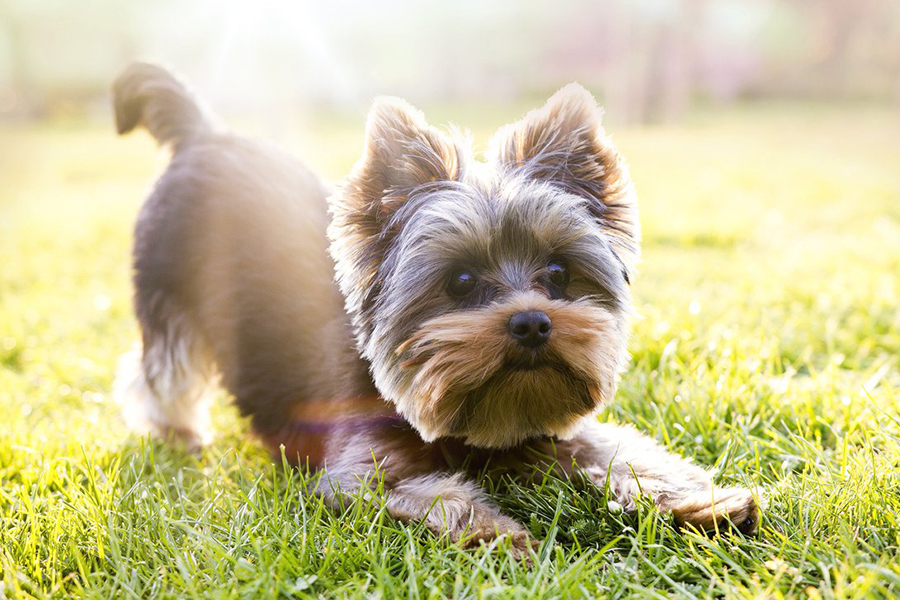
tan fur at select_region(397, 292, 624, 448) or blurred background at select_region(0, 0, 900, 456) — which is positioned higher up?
tan fur at select_region(397, 292, 624, 448)

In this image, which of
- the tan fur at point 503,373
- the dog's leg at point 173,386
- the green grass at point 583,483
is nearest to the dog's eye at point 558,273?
the tan fur at point 503,373

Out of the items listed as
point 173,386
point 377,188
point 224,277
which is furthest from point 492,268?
point 173,386

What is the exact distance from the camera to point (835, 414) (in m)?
3.48

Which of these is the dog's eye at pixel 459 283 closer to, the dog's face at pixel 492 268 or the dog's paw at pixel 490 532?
the dog's face at pixel 492 268

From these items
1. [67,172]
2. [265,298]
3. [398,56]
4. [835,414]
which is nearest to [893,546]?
[835,414]

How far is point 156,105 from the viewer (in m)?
4.26

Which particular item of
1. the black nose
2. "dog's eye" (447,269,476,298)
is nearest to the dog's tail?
"dog's eye" (447,269,476,298)

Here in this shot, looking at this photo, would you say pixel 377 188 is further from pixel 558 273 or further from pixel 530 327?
pixel 530 327

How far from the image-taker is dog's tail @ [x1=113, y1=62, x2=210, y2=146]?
167 inches

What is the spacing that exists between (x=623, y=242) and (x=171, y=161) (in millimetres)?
2454

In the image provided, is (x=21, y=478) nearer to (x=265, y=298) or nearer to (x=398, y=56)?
(x=265, y=298)

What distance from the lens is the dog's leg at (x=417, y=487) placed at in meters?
2.62

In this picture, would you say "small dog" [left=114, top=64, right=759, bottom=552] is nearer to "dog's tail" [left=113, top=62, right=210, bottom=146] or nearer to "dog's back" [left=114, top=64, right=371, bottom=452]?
"dog's back" [left=114, top=64, right=371, bottom=452]

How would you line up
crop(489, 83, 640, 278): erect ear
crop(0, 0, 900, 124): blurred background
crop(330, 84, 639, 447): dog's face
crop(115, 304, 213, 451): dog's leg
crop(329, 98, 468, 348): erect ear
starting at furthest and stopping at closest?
crop(0, 0, 900, 124): blurred background → crop(115, 304, 213, 451): dog's leg → crop(489, 83, 640, 278): erect ear → crop(329, 98, 468, 348): erect ear → crop(330, 84, 639, 447): dog's face
